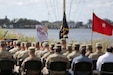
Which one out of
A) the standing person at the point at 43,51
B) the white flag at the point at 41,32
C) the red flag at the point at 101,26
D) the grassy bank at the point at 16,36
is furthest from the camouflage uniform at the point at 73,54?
the grassy bank at the point at 16,36

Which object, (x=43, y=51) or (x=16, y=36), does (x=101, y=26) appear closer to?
(x=43, y=51)

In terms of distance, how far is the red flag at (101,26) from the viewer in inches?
683

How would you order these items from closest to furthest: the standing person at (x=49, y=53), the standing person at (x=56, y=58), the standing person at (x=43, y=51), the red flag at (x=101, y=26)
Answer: the standing person at (x=56, y=58) < the standing person at (x=49, y=53) < the standing person at (x=43, y=51) < the red flag at (x=101, y=26)

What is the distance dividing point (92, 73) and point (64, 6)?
31.9 feet

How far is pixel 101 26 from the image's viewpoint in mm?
17484

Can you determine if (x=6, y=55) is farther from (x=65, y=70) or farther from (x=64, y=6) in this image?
(x=64, y=6)

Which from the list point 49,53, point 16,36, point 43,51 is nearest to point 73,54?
point 49,53

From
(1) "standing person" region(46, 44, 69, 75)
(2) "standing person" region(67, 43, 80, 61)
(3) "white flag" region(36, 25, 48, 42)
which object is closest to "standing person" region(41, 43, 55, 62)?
(2) "standing person" region(67, 43, 80, 61)

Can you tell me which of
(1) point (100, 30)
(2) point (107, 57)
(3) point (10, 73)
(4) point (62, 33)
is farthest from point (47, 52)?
(4) point (62, 33)

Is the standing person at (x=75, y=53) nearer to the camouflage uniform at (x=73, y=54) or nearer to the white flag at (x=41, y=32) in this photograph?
the camouflage uniform at (x=73, y=54)

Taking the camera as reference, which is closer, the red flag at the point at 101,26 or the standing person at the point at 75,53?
the standing person at the point at 75,53

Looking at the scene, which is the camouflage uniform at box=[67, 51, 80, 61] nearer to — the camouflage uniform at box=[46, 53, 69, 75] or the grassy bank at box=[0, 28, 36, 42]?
the camouflage uniform at box=[46, 53, 69, 75]

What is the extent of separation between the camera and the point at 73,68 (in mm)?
12211

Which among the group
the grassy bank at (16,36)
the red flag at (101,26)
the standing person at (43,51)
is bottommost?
the grassy bank at (16,36)
